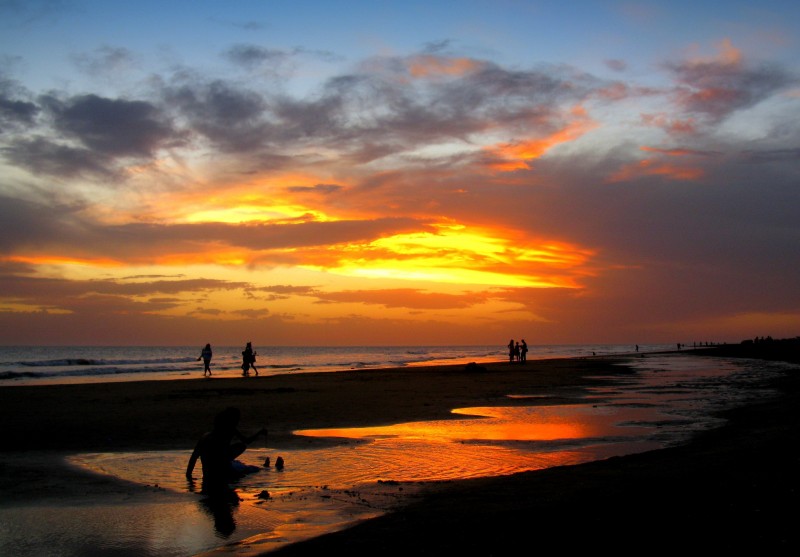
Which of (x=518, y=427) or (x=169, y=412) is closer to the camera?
(x=518, y=427)

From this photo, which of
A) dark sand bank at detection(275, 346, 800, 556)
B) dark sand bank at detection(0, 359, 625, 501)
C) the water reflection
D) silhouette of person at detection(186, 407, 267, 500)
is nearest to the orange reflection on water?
the water reflection

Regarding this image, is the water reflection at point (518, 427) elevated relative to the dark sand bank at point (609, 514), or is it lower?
lower

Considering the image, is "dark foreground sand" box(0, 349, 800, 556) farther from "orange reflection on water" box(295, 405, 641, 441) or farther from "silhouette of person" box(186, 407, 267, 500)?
"silhouette of person" box(186, 407, 267, 500)

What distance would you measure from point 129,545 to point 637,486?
672 cm

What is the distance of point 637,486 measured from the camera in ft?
29.7

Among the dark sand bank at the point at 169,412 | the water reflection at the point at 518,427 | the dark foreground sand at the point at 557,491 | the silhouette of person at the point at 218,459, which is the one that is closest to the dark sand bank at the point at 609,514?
the dark foreground sand at the point at 557,491

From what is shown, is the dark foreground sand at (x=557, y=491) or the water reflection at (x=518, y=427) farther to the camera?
the water reflection at (x=518, y=427)

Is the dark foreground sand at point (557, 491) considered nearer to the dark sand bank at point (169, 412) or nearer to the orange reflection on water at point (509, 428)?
the dark sand bank at point (169, 412)

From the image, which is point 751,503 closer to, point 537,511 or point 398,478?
point 537,511

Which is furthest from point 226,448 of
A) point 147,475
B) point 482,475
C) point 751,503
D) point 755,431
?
point 755,431

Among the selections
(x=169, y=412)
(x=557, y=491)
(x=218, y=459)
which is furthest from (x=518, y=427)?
(x=169, y=412)

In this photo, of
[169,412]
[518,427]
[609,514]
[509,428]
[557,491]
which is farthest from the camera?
[169,412]

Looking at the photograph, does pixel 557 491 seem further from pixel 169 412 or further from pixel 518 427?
pixel 169 412

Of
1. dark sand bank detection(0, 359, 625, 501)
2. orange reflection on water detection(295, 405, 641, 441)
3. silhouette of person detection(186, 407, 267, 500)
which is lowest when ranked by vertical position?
dark sand bank detection(0, 359, 625, 501)
